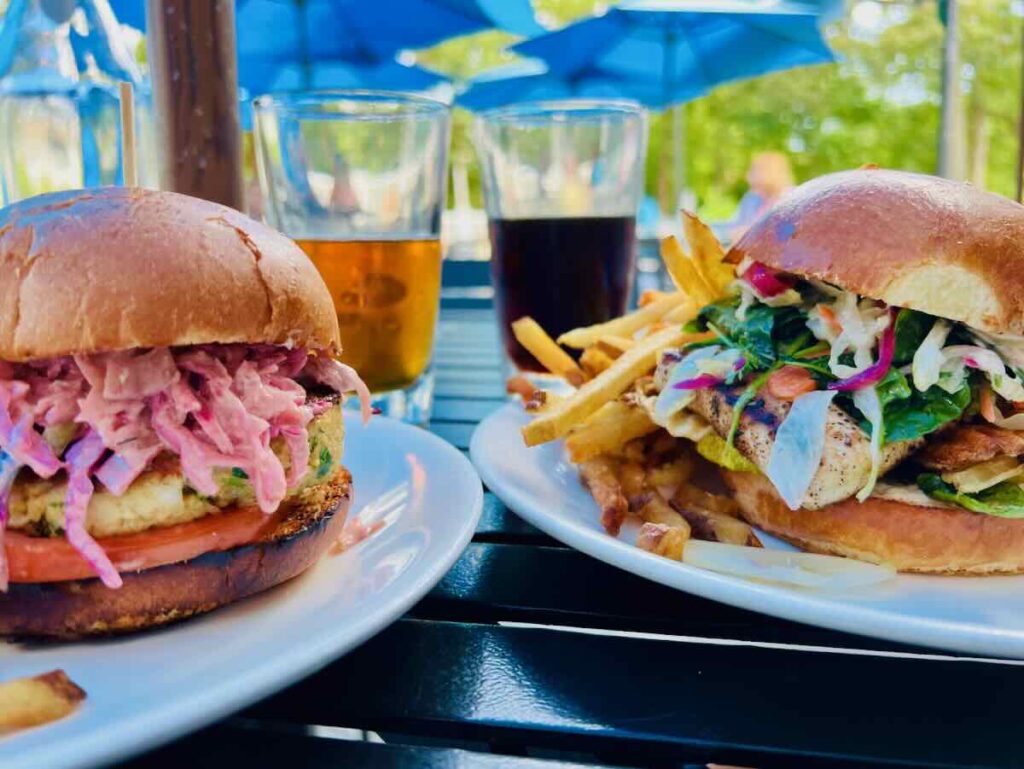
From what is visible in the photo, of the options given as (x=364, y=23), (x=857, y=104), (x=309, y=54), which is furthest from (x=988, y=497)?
(x=857, y=104)

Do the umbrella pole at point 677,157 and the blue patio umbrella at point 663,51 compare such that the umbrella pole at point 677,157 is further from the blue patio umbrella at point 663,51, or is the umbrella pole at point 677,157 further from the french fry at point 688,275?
the french fry at point 688,275

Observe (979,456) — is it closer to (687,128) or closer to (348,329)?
(348,329)

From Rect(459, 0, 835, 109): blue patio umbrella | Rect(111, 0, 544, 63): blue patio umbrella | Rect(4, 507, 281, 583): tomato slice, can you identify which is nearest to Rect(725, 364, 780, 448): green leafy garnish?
Rect(4, 507, 281, 583): tomato slice

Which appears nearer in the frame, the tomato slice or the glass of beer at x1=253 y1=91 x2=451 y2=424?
the tomato slice

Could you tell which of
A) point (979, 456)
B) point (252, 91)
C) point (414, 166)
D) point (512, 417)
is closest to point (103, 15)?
point (414, 166)

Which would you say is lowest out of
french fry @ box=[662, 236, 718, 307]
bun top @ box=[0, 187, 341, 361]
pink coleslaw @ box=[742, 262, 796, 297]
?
french fry @ box=[662, 236, 718, 307]

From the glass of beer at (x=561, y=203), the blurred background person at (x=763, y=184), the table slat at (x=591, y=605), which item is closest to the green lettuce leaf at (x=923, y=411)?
the table slat at (x=591, y=605)

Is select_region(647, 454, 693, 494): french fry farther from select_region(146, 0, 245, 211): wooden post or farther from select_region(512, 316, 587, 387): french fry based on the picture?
select_region(146, 0, 245, 211): wooden post
